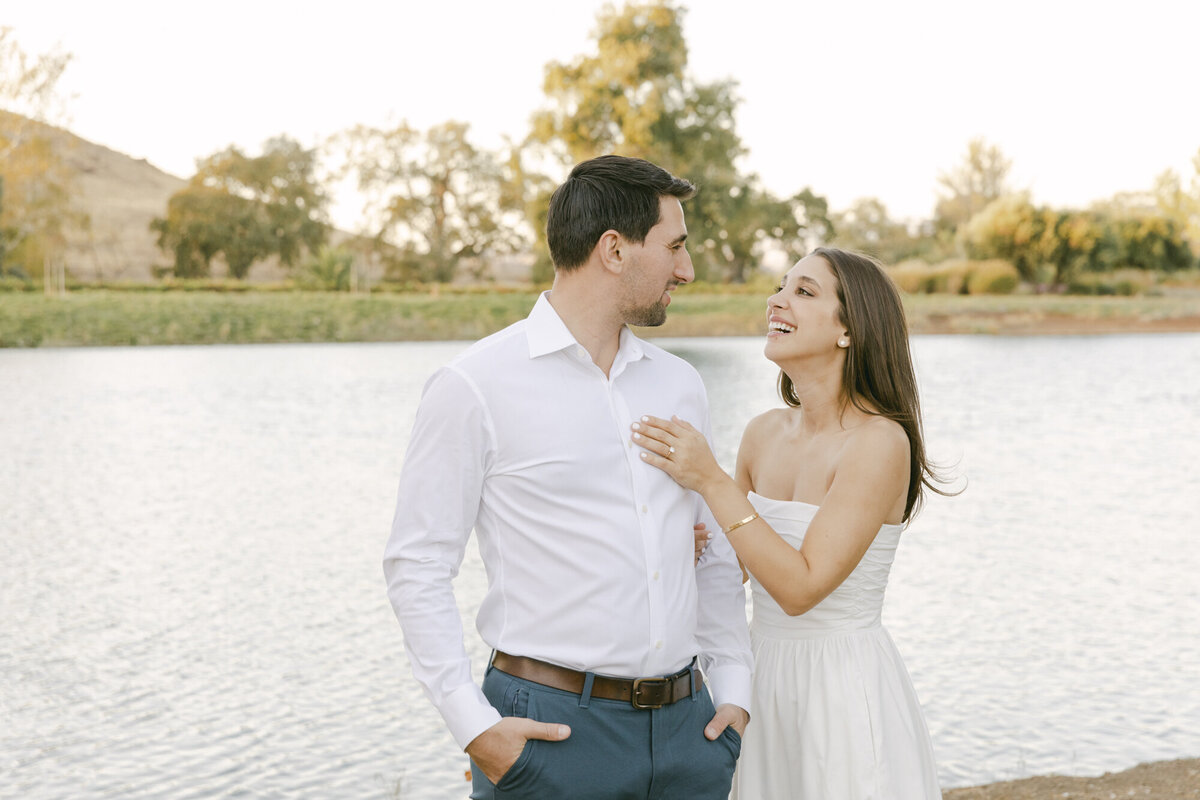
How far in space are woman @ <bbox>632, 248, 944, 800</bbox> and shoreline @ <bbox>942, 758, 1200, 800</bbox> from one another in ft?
7.70

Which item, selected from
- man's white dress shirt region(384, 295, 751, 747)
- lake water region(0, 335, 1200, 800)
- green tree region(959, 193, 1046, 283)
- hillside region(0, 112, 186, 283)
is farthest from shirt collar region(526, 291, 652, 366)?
green tree region(959, 193, 1046, 283)

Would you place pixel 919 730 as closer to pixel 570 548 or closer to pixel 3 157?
pixel 570 548

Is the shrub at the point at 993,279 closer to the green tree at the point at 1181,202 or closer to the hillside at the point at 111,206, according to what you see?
the green tree at the point at 1181,202

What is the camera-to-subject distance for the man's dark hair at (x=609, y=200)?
247 centimetres

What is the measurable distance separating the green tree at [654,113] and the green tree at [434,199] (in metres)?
19.2

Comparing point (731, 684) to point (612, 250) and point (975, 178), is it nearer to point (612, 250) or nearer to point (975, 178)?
point (612, 250)

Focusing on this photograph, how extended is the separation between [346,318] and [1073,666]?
36.7 metres

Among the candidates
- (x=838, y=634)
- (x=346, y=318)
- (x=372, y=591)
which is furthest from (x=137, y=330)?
(x=838, y=634)

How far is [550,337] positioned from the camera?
246 cm

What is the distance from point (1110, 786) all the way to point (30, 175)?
5286cm

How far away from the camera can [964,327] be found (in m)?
45.5

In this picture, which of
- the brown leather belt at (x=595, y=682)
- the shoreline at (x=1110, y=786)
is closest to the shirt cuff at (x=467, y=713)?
the brown leather belt at (x=595, y=682)

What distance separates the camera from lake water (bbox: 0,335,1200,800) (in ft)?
20.2

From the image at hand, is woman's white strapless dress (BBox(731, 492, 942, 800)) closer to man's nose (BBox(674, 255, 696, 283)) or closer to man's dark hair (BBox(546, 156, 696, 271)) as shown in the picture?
man's nose (BBox(674, 255, 696, 283))
